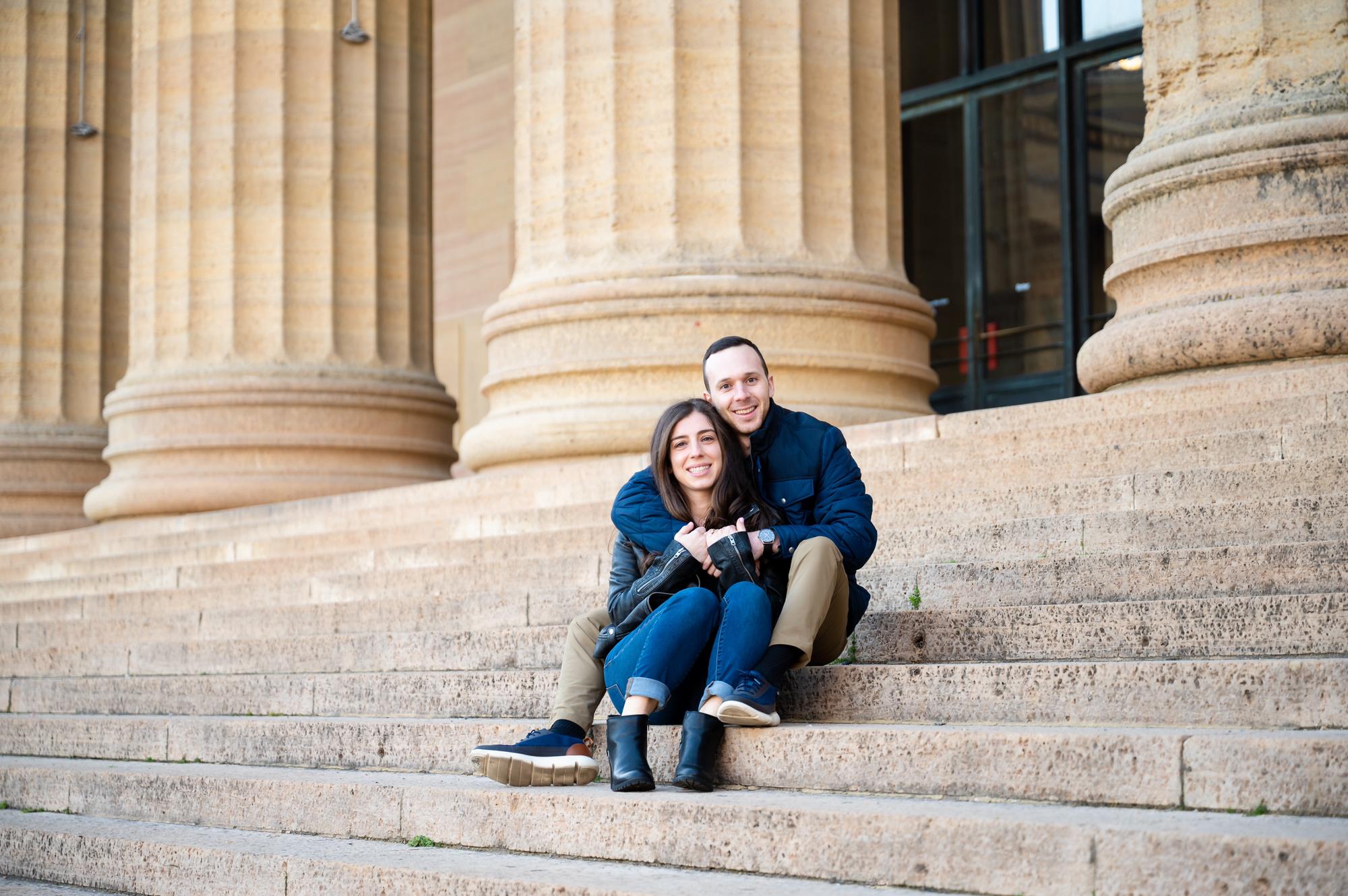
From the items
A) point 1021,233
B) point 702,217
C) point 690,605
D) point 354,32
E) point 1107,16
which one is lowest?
point 690,605

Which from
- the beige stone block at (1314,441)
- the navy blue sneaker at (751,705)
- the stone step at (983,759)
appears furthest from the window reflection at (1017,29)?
the navy blue sneaker at (751,705)

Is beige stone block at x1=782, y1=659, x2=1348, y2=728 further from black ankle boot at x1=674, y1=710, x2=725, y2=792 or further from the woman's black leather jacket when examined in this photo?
black ankle boot at x1=674, y1=710, x2=725, y2=792

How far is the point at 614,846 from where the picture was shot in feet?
18.2

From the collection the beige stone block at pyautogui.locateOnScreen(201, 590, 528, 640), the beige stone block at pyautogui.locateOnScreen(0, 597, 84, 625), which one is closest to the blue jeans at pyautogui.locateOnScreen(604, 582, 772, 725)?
the beige stone block at pyautogui.locateOnScreen(201, 590, 528, 640)

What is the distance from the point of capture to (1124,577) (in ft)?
21.2

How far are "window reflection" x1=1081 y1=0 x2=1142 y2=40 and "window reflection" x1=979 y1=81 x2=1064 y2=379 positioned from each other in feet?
2.60

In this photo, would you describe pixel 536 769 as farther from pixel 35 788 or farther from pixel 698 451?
pixel 35 788

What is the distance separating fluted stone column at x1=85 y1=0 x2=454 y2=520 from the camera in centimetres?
1582

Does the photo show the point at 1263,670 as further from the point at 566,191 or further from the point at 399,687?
the point at 566,191

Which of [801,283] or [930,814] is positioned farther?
[801,283]

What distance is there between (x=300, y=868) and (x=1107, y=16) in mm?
14851

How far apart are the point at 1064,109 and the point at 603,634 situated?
1345cm

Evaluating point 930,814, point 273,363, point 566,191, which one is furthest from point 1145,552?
point 273,363

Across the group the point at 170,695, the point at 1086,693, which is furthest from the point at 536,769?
the point at 170,695
